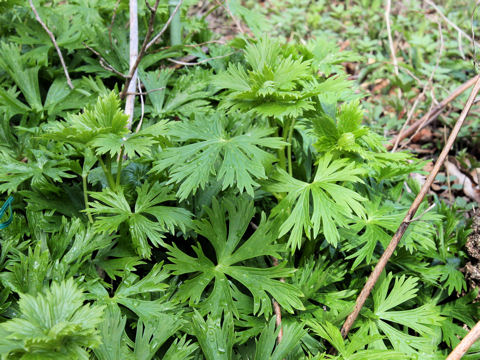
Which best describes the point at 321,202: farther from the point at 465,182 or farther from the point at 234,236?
the point at 465,182

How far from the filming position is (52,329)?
0.90 metres

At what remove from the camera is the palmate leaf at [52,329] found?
902 millimetres

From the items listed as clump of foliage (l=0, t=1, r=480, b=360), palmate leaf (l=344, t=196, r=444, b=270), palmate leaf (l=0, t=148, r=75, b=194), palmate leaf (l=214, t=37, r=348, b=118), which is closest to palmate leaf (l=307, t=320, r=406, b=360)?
clump of foliage (l=0, t=1, r=480, b=360)

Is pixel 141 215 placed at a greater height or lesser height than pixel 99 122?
lesser

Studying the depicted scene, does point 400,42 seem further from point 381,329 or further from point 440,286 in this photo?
point 381,329

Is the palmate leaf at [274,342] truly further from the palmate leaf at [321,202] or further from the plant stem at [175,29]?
the plant stem at [175,29]

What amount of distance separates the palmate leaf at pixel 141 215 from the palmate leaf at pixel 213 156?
0.36 feet

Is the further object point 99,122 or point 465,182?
point 465,182

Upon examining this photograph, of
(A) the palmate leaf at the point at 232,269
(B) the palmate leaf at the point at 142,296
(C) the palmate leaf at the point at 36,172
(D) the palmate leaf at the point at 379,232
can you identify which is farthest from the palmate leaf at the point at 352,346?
(C) the palmate leaf at the point at 36,172

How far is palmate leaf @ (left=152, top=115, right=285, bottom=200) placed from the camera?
1.30 metres

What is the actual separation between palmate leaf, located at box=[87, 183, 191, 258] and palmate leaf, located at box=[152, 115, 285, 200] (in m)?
0.11

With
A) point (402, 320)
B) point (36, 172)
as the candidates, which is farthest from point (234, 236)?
point (36, 172)

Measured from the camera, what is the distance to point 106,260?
1.45 meters

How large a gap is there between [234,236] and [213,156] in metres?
0.31
